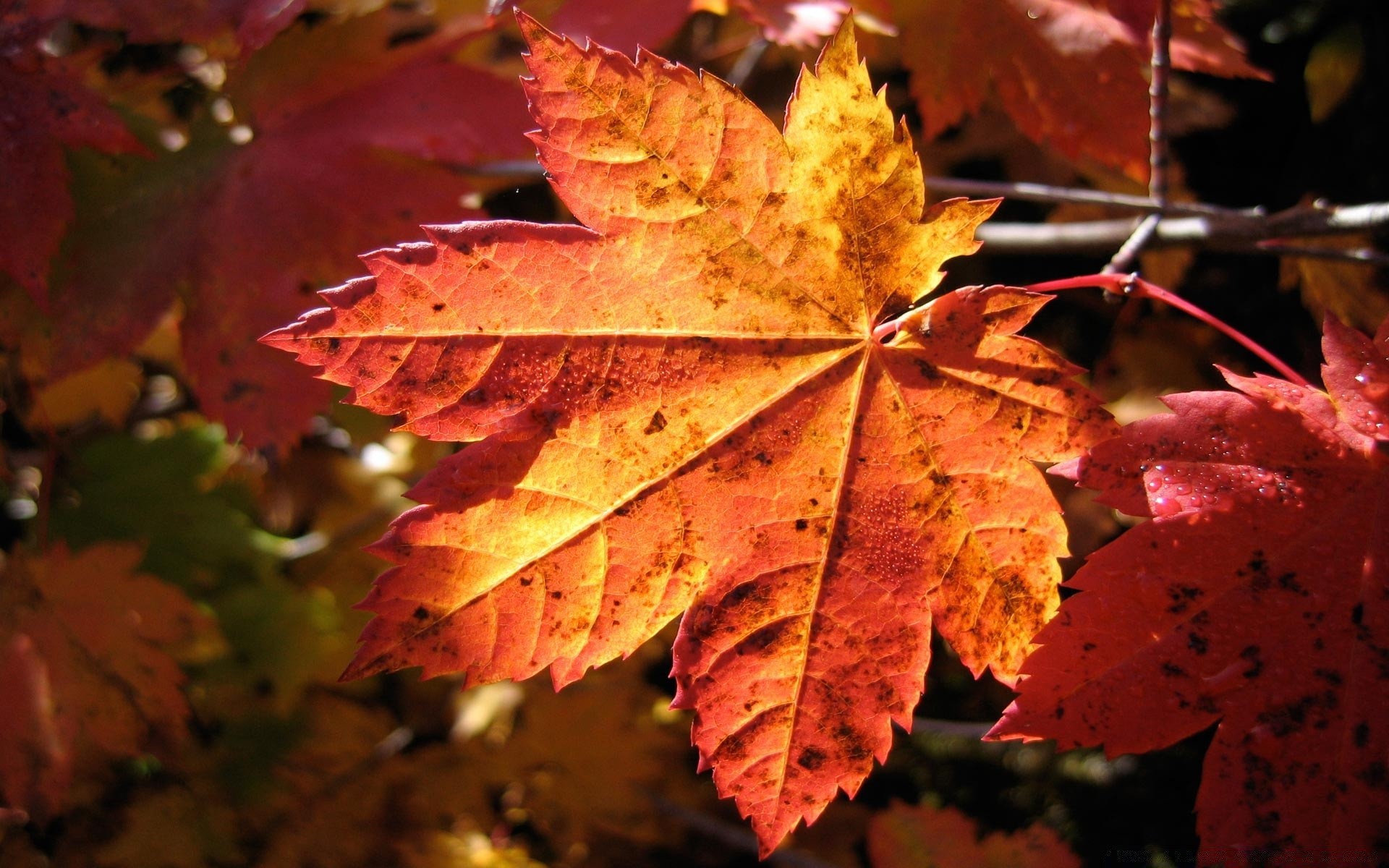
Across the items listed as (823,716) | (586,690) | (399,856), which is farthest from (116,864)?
(823,716)

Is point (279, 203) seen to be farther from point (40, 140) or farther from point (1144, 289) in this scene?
point (1144, 289)

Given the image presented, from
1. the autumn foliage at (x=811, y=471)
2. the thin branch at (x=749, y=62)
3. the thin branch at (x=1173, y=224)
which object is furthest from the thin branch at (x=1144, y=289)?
the thin branch at (x=749, y=62)

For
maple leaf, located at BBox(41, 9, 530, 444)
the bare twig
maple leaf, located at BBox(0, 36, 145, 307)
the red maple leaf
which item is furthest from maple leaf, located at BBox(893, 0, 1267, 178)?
maple leaf, located at BBox(0, 36, 145, 307)

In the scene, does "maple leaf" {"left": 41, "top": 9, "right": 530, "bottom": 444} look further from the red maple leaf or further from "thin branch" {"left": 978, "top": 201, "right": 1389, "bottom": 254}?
"thin branch" {"left": 978, "top": 201, "right": 1389, "bottom": 254}

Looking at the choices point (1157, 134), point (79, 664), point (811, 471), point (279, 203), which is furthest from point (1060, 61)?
point (79, 664)

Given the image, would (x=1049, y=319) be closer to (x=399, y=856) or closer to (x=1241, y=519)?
(x=1241, y=519)

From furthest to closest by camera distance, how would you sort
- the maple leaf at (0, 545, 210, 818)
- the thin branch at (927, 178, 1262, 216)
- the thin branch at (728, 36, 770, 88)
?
the thin branch at (728, 36, 770, 88) < the maple leaf at (0, 545, 210, 818) < the thin branch at (927, 178, 1262, 216)
